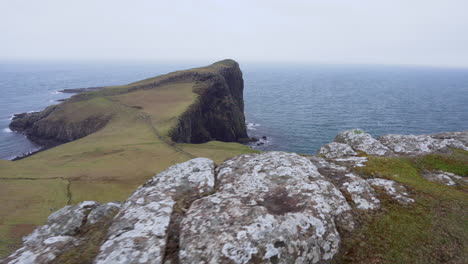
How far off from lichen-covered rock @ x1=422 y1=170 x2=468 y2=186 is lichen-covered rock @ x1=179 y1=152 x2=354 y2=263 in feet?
24.7

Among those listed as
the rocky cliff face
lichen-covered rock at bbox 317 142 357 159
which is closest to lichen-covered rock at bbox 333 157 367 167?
the rocky cliff face

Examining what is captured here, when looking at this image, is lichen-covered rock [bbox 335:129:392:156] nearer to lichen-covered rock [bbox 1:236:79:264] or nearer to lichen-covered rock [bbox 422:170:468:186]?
lichen-covered rock [bbox 422:170:468:186]

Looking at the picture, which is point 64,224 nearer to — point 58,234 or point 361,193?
point 58,234

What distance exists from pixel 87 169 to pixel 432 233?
54652 millimetres

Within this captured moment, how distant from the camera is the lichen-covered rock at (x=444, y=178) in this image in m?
13.3

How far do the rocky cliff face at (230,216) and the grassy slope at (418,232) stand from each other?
0.46m

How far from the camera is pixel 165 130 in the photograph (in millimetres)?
73812

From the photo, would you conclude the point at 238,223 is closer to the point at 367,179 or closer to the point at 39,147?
the point at 367,179

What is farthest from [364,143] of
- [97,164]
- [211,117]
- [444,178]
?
[211,117]

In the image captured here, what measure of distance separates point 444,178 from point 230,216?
1321cm

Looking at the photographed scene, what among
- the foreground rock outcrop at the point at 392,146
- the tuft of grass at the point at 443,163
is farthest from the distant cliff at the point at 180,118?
the tuft of grass at the point at 443,163

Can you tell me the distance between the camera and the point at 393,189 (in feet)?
37.6

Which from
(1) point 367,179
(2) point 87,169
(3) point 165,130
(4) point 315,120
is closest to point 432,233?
(1) point 367,179

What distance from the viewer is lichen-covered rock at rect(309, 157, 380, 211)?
34.1ft
